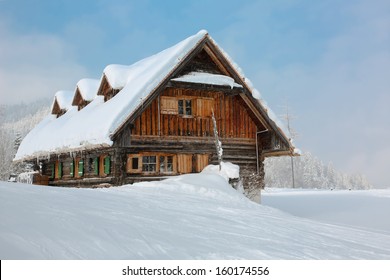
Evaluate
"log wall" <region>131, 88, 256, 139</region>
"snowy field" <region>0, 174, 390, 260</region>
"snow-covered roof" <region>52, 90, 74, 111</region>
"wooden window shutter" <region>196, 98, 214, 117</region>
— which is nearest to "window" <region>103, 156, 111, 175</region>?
"log wall" <region>131, 88, 256, 139</region>

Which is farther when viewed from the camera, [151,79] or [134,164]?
[134,164]

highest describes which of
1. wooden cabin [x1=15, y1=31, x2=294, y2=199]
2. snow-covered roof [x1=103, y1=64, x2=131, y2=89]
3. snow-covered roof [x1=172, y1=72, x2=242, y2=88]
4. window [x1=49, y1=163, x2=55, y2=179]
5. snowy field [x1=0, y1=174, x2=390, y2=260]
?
snow-covered roof [x1=103, y1=64, x2=131, y2=89]

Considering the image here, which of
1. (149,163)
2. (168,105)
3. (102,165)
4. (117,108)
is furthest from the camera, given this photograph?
(102,165)

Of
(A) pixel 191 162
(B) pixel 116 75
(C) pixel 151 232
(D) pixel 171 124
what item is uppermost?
(B) pixel 116 75

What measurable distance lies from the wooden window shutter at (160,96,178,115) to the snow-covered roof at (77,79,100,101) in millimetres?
7283

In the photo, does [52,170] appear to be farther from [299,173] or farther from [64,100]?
[299,173]

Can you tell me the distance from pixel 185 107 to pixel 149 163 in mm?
3361

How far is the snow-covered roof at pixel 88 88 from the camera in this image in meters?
26.5

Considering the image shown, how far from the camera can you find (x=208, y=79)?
814 inches

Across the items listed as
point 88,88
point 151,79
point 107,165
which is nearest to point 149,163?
point 107,165

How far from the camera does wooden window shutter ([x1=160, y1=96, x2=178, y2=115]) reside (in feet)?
67.3

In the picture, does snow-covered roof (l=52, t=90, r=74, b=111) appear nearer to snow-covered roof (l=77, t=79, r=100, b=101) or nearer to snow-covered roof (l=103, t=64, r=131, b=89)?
snow-covered roof (l=77, t=79, r=100, b=101)

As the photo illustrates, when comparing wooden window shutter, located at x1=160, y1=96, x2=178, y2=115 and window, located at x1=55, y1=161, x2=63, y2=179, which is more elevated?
wooden window shutter, located at x1=160, y1=96, x2=178, y2=115
